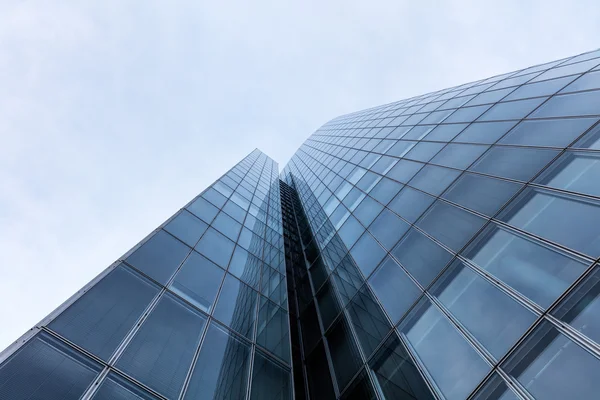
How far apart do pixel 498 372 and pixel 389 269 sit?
16.9 ft

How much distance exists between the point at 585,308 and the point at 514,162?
5.55 m

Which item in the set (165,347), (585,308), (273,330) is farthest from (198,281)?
(585,308)

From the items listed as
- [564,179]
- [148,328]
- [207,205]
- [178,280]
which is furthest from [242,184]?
[564,179]

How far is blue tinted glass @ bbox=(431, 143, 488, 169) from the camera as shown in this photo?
476 inches

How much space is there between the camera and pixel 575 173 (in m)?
8.02

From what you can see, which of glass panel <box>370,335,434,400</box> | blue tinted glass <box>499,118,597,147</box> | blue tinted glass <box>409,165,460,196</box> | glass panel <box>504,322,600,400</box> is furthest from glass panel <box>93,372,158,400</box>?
blue tinted glass <box>499,118,597,147</box>

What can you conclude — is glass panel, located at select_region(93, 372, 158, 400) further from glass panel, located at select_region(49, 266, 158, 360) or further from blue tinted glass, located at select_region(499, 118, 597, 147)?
blue tinted glass, located at select_region(499, 118, 597, 147)

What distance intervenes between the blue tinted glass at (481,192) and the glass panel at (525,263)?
94cm

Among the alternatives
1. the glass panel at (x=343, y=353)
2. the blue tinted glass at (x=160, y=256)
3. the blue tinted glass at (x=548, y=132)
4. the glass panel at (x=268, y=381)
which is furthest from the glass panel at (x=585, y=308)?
the blue tinted glass at (x=160, y=256)

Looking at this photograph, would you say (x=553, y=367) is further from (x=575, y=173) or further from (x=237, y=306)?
(x=237, y=306)

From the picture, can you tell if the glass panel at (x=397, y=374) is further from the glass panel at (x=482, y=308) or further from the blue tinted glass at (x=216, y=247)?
the blue tinted glass at (x=216, y=247)

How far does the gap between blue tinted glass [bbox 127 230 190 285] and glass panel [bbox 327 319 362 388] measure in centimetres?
562

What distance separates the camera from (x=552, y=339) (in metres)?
5.73

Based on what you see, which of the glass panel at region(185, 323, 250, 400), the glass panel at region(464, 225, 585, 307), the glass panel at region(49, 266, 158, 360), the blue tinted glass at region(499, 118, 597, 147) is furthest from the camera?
the blue tinted glass at region(499, 118, 597, 147)
